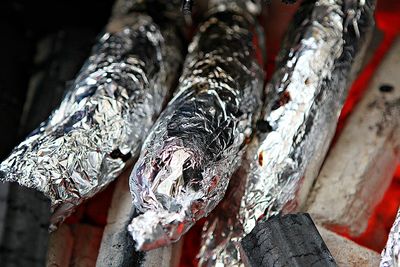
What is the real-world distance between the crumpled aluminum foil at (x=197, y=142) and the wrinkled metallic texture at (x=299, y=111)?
7 centimetres

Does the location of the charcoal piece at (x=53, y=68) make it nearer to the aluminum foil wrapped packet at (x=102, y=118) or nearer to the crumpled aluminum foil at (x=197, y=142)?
the aluminum foil wrapped packet at (x=102, y=118)

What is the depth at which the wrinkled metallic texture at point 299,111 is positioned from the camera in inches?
59.4

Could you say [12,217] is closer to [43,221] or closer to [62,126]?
[43,221]

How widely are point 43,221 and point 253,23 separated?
2.79 ft

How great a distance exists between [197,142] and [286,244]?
263 mm

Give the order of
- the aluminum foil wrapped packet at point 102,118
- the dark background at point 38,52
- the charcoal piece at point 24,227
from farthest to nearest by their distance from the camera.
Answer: the dark background at point 38,52
the aluminum foil wrapped packet at point 102,118
the charcoal piece at point 24,227

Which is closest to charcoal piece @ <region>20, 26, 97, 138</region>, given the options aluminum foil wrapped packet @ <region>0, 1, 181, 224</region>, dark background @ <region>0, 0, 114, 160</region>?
dark background @ <region>0, 0, 114, 160</region>

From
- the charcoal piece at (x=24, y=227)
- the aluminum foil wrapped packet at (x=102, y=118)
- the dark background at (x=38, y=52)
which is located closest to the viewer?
the charcoal piece at (x=24, y=227)

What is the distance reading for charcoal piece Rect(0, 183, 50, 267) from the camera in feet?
4.24

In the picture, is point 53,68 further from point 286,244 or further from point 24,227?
point 286,244

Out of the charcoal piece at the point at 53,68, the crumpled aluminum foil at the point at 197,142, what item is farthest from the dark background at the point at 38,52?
the crumpled aluminum foil at the point at 197,142

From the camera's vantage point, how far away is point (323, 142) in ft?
5.32

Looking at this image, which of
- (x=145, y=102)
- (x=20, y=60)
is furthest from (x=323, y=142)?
(x=20, y=60)

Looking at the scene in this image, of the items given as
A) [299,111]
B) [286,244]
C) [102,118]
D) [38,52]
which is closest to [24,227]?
[102,118]
